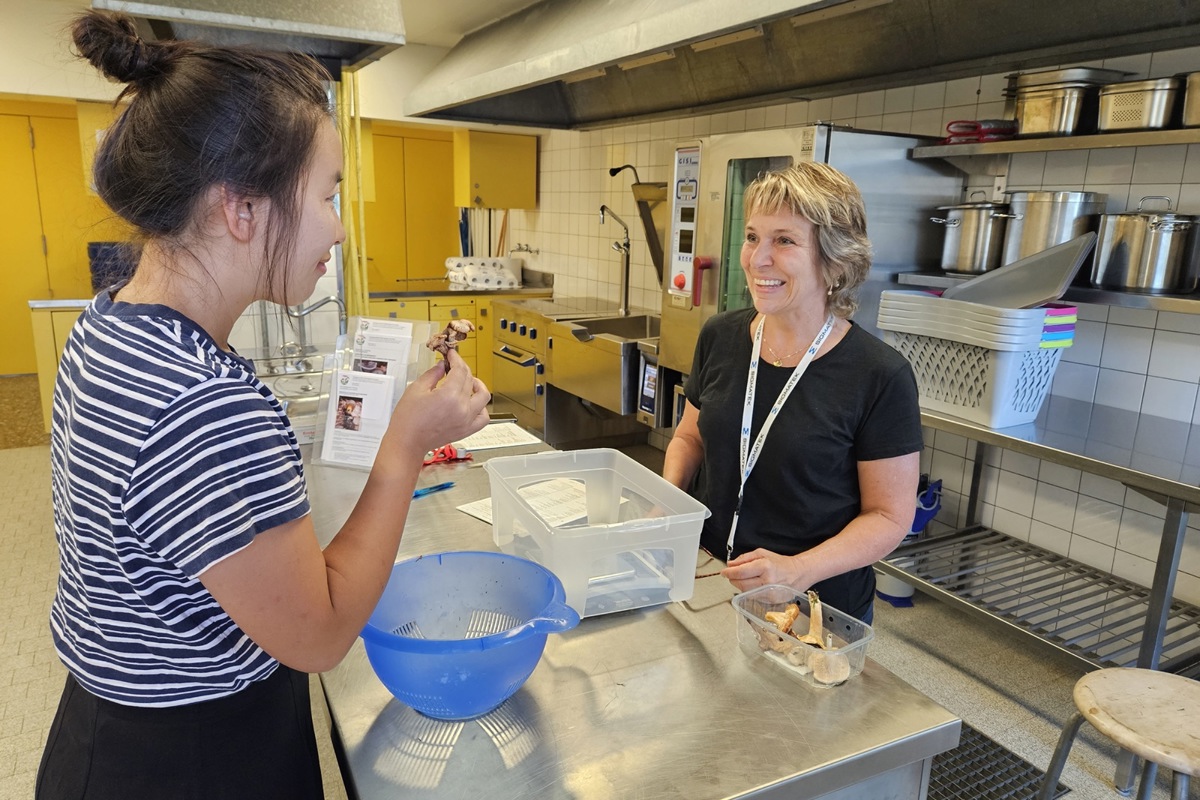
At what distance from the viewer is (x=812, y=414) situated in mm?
1451

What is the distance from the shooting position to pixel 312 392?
262 centimetres

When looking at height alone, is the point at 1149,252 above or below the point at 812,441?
above

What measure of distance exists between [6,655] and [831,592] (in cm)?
274

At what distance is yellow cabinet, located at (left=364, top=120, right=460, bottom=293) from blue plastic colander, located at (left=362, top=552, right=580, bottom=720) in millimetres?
6297

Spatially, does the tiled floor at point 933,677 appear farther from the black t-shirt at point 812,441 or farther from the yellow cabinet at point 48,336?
the yellow cabinet at point 48,336

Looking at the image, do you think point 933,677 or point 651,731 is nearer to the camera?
point 651,731

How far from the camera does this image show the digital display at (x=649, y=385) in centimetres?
380

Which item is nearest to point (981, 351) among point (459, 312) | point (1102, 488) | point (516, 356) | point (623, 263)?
point (1102, 488)

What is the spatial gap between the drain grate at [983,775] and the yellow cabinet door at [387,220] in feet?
19.6

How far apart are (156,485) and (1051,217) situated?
2.59m

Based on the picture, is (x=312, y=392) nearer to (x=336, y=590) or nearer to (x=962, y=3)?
(x=336, y=590)

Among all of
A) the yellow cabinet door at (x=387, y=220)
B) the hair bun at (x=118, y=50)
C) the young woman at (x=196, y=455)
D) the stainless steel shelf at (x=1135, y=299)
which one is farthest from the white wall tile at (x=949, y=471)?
the yellow cabinet door at (x=387, y=220)

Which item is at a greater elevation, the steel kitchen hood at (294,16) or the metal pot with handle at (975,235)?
the steel kitchen hood at (294,16)

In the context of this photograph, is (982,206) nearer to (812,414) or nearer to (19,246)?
(812,414)
